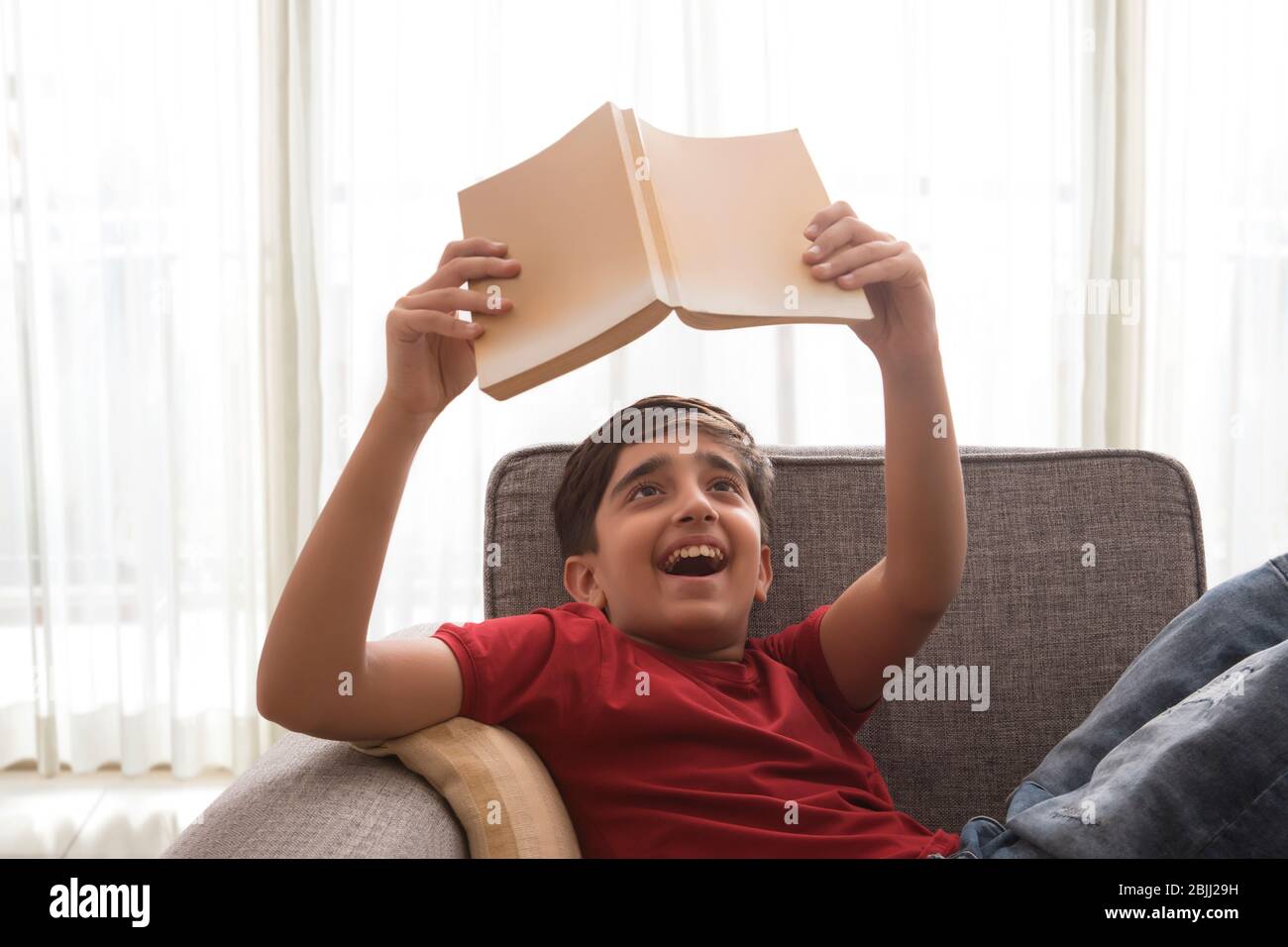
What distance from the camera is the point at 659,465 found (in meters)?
1.08

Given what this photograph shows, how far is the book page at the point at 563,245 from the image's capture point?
2.48 ft

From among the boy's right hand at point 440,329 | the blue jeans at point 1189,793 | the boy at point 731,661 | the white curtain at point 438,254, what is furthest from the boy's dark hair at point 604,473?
the white curtain at point 438,254

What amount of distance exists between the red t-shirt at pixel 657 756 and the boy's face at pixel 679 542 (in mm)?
46

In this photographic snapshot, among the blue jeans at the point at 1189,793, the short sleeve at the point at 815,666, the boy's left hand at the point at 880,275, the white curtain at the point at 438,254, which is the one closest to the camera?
the blue jeans at the point at 1189,793

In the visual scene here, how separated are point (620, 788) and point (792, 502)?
1.47 feet

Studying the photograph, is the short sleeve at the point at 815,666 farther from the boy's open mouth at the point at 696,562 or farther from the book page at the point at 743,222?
the book page at the point at 743,222

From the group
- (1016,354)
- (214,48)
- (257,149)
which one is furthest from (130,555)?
(1016,354)

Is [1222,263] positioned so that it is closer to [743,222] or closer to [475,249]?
[743,222]

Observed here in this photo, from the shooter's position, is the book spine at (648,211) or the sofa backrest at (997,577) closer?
the book spine at (648,211)

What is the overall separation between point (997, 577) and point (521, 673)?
578mm

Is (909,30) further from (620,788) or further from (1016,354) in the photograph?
(620,788)

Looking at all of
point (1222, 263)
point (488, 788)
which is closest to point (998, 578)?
point (488, 788)
